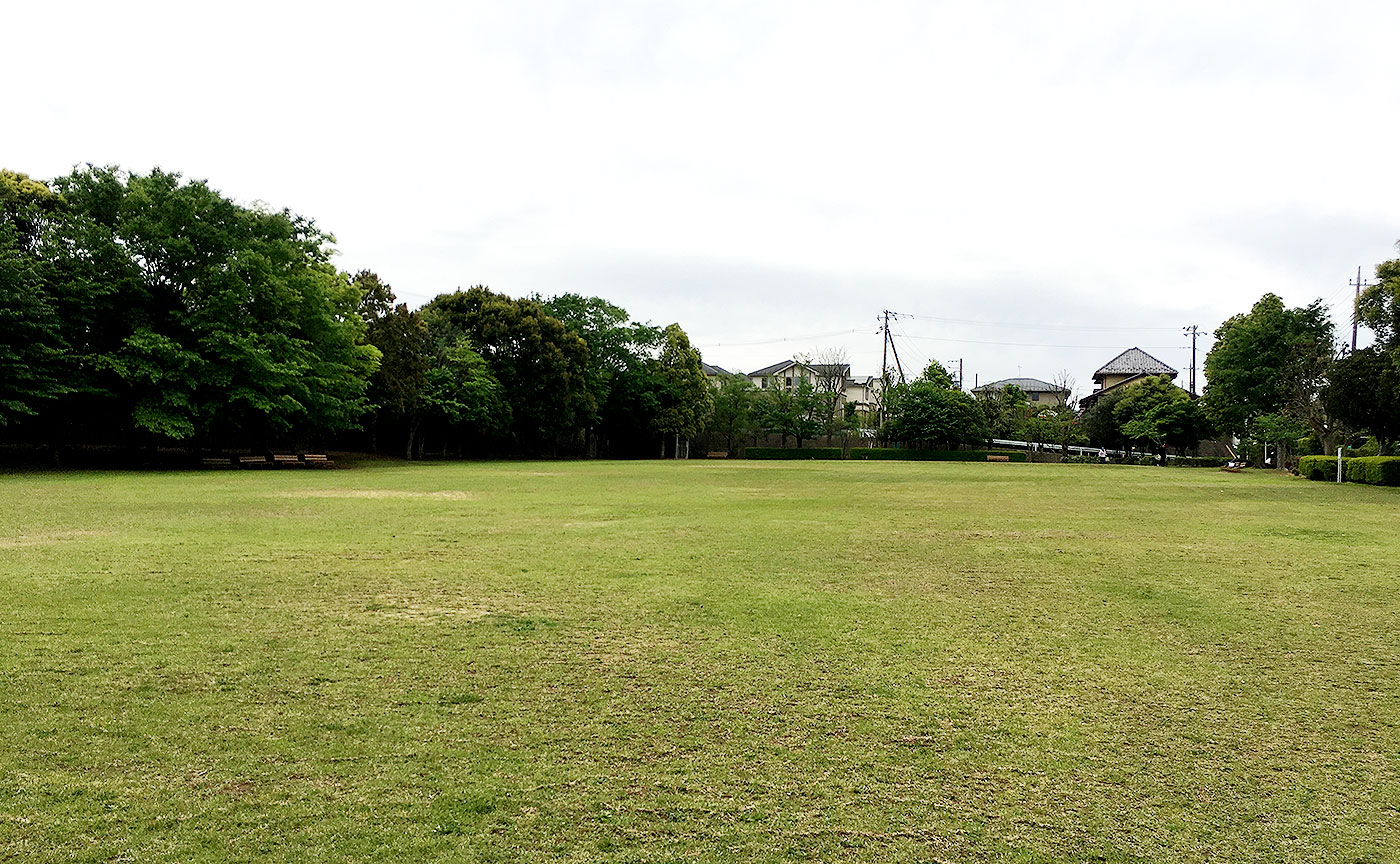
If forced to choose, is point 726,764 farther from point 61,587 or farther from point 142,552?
point 142,552

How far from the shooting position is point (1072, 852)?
2877mm

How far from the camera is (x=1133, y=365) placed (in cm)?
8950

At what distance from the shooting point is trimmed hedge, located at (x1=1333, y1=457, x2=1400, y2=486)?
2652 cm

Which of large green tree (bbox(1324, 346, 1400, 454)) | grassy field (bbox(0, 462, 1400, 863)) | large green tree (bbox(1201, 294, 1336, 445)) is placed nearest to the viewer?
grassy field (bbox(0, 462, 1400, 863))

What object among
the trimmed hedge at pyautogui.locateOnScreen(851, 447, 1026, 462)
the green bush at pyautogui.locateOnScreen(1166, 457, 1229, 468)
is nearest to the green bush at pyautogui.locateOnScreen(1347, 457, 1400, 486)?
the green bush at pyautogui.locateOnScreen(1166, 457, 1229, 468)

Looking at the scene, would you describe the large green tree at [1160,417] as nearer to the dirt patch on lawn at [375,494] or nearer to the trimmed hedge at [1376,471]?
the trimmed hedge at [1376,471]

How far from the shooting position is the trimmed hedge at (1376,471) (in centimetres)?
2652

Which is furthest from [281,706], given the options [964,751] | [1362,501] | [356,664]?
[1362,501]

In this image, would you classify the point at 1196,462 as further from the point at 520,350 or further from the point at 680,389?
the point at 520,350

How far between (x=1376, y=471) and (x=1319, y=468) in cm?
528

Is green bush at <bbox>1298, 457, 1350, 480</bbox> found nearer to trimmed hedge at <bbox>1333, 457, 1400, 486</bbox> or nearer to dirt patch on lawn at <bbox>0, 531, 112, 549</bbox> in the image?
trimmed hedge at <bbox>1333, 457, 1400, 486</bbox>

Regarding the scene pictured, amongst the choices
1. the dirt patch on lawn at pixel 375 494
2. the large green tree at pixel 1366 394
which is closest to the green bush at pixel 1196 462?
the large green tree at pixel 1366 394

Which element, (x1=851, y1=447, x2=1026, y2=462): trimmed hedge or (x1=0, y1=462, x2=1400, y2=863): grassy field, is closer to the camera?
(x1=0, y1=462, x2=1400, y2=863): grassy field

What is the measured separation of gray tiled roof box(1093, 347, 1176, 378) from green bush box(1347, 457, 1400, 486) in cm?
6254
